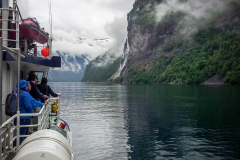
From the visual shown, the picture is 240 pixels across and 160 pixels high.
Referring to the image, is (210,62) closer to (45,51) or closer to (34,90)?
(45,51)

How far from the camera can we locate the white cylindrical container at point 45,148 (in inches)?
247

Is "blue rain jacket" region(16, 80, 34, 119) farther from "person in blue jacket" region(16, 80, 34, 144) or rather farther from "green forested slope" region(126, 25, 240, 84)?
"green forested slope" region(126, 25, 240, 84)

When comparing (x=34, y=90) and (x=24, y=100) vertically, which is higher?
(x=34, y=90)

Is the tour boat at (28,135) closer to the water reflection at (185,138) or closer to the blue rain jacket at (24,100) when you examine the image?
the blue rain jacket at (24,100)

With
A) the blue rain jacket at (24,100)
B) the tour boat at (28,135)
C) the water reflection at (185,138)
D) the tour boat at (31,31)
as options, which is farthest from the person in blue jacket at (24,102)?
the water reflection at (185,138)

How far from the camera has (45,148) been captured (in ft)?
21.1

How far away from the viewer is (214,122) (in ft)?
79.0

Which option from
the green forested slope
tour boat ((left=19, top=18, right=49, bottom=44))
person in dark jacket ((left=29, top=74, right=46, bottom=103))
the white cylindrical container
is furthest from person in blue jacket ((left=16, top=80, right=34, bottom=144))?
the green forested slope

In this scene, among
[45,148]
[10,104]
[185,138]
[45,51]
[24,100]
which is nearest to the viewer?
[45,148]

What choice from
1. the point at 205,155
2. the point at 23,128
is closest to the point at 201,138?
the point at 205,155

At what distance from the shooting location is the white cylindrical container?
20.6 feet


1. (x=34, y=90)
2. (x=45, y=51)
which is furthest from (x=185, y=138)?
(x=34, y=90)

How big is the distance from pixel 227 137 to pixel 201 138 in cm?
215

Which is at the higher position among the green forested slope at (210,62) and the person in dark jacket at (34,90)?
the green forested slope at (210,62)
